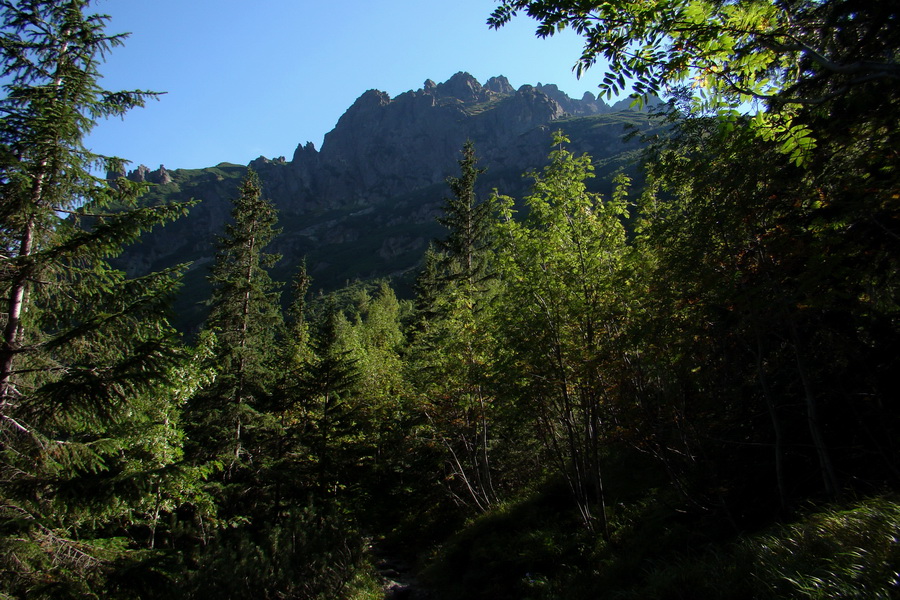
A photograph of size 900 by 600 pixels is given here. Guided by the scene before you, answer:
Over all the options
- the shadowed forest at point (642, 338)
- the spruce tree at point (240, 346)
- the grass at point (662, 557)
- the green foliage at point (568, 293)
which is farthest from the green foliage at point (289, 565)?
the green foliage at point (568, 293)

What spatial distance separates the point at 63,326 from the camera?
6.10 m

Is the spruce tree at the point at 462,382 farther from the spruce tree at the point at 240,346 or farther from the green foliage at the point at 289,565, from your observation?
the spruce tree at the point at 240,346

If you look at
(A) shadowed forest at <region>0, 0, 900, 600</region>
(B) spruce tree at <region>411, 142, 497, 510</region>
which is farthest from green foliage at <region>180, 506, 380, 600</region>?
(B) spruce tree at <region>411, 142, 497, 510</region>

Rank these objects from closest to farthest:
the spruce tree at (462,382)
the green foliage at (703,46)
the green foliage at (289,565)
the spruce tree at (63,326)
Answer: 1. the green foliage at (703,46)
2. the spruce tree at (63,326)
3. the green foliage at (289,565)
4. the spruce tree at (462,382)

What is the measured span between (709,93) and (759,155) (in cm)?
243

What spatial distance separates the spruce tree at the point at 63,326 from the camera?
5230 mm

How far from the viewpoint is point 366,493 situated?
16422 mm

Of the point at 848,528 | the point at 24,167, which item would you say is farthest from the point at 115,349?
the point at 848,528

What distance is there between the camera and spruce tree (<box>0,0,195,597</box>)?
523 cm

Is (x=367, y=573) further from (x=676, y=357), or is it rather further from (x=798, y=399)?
(x=798, y=399)

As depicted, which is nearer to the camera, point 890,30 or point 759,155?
point 890,30

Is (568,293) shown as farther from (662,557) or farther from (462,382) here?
(462,382)

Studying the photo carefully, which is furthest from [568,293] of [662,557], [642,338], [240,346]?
[240,346]

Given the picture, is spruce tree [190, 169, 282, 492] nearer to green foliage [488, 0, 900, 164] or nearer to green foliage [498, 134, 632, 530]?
green foliage [498, 134, 632, 530]
